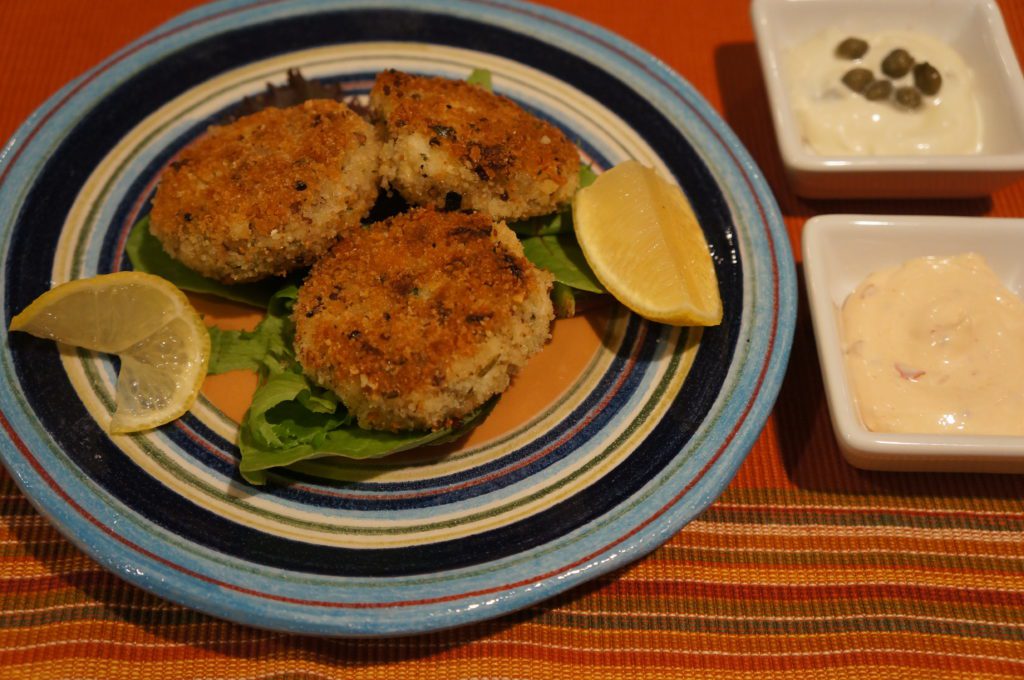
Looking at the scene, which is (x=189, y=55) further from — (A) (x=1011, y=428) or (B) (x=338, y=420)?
(A) (x=1011, y=428)

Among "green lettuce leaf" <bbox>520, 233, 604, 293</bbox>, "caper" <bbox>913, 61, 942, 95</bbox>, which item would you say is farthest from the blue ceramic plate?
"caper" <bbox>913, 61, 942, 95</bbox>

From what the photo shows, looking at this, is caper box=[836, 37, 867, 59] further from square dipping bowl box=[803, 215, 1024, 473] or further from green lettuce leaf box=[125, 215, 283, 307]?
green lettuce leaf box=[125, 215, 283, 307]

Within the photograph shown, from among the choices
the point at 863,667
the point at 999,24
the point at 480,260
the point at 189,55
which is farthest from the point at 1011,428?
the point at 189,55

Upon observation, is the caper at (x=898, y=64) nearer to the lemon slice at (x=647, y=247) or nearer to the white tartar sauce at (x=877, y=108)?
the white tartar sauce at (x=877, y=108)

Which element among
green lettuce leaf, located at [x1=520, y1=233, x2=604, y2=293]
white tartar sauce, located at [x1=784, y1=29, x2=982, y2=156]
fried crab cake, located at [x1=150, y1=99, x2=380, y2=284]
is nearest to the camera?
fried crab cake, located at [x1=150, y1=99, x2=380, y2=284]

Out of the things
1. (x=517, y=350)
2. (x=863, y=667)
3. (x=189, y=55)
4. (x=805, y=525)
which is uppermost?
(x=189, y=55)

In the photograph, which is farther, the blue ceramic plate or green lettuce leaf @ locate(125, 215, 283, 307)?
green lettuce leaf @ locate(125, 215, 283, 307)

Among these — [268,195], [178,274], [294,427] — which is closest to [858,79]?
[268,195]
